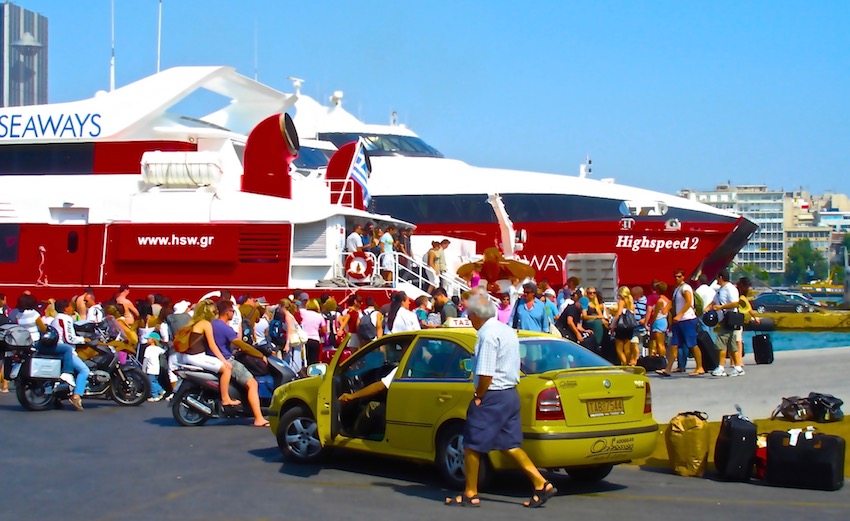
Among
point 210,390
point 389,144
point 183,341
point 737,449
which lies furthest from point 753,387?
point 389,144

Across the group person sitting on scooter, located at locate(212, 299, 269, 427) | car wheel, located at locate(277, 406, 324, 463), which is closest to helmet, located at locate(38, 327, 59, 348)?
person sitting on scooter, located at locate(212, 299, 269, 427)

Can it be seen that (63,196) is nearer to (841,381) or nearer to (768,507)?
(841,381)

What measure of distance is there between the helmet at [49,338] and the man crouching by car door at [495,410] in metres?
7.90

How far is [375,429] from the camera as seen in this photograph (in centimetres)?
988

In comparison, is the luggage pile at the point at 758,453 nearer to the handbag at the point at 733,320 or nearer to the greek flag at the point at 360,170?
the handbag at the point at 733,320

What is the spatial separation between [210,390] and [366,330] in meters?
3.28

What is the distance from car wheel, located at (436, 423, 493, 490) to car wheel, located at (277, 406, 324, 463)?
1.59 meters

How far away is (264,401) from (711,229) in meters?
15.6

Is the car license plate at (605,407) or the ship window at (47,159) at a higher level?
the ship window at (47,159)

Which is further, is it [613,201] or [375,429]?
[613,201]

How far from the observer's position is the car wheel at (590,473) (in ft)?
30.4

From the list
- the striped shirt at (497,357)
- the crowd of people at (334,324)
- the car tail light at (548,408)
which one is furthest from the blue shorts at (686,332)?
the striped shirt at (497,357)

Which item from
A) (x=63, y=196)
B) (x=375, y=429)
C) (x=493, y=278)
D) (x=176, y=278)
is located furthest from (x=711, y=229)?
(x=375, y=429)

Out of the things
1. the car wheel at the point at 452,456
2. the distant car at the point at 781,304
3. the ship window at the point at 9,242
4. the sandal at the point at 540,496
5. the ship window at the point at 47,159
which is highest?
the ship window at the point at 47,159
